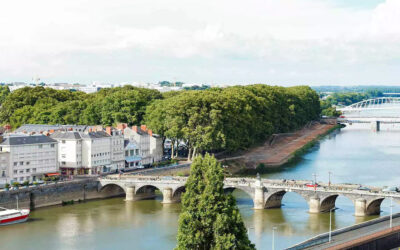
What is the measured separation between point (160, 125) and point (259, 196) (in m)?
34.6

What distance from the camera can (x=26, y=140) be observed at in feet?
274

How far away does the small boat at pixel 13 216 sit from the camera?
68.9 metres

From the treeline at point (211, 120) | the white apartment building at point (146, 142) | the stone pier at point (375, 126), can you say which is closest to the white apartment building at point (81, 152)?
the white apartment building at point (146, 142)

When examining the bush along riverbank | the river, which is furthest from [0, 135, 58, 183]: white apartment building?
the bush along riverbank

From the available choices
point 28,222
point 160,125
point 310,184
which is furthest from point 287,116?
point 28,222

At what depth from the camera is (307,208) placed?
7412cm

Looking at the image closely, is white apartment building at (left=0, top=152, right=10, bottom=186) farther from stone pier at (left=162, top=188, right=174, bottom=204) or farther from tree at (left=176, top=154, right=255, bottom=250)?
tree at (left=176, top=154, right=255, bottom=250)

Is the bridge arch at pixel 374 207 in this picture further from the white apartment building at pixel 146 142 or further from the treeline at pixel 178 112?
the white apartment building at pixel 146 142

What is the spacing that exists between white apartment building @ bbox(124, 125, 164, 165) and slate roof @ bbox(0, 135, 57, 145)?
50.8 ft

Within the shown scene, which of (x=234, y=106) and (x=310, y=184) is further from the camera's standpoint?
(x=234, y=106)

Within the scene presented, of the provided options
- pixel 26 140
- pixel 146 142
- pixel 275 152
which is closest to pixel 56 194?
pixel 26 140

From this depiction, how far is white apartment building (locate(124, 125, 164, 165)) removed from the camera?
100 m

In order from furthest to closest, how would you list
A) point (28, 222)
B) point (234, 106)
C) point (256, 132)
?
point (256, 132)
point (234, 106)
point (28, 222)

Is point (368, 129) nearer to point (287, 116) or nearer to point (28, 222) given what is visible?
point (287, 116)
